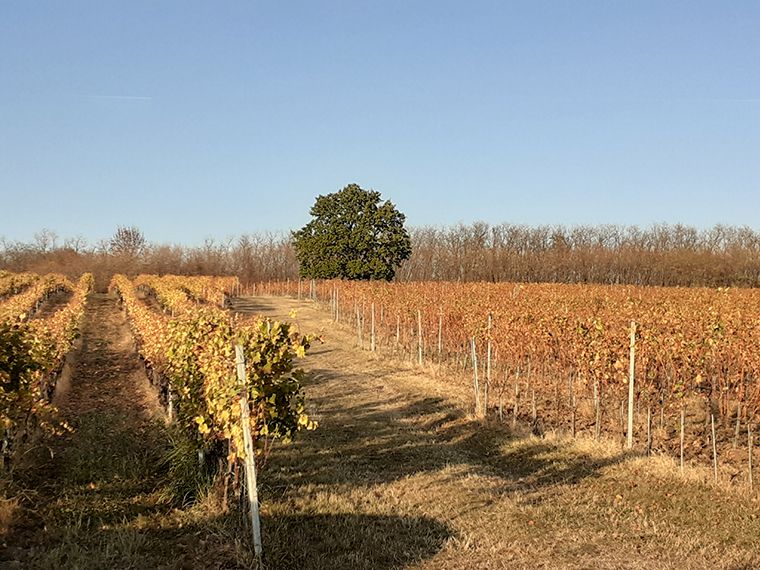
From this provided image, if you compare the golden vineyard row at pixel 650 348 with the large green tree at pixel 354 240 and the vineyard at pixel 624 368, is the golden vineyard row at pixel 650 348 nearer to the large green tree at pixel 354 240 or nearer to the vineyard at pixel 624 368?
the vineyard at pixel 624 368

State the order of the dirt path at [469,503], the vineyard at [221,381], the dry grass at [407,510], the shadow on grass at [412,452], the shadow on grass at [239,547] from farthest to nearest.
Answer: the shadow on grass at [412,452], the vineyard at [221,381], the dirt path at [469,503], the dry grass at [407,510], the shadow on grass at [239,547]

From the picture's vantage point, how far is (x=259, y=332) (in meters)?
5.85

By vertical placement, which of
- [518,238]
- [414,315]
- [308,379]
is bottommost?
[308,379]

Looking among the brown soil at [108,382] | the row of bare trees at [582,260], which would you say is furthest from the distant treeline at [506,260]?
the brown soil at [108,382]

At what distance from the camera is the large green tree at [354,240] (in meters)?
41.2

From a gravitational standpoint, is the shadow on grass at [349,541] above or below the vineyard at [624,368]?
below

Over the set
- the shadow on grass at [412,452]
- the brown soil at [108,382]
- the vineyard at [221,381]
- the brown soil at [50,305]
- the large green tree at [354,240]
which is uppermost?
the large green tree at [354,240]

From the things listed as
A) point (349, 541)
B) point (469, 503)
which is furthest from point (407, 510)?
point (349, 541)

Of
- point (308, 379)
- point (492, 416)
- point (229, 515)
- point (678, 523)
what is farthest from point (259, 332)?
point (308, 379)

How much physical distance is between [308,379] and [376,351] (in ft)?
15.2

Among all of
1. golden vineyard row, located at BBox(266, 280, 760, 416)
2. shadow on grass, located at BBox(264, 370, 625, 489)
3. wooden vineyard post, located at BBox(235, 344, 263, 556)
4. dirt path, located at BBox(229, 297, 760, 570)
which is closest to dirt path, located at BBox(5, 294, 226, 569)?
wooden vineyard post, located at BBox(235, 344, 263, 556)

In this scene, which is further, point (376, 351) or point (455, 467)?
point (376, 351)

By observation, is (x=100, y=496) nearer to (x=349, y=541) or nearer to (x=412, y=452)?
(x=349, y=541)

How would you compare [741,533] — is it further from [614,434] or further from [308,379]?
[308,379]
